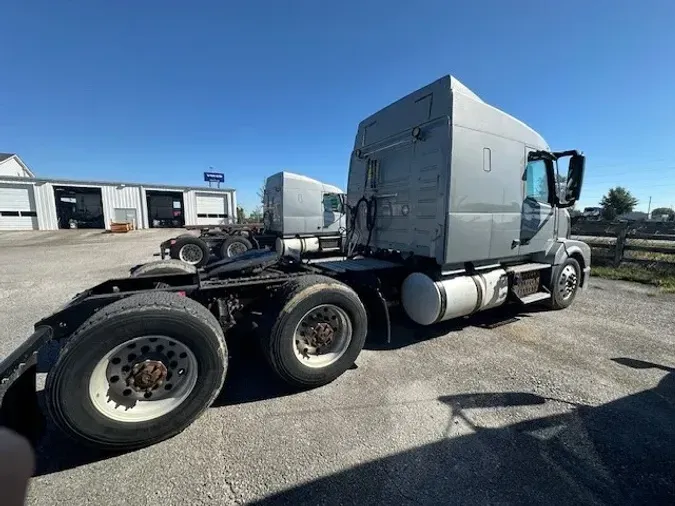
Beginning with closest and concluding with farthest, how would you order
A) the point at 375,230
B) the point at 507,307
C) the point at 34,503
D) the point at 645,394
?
the point at 34,503 → the point at 645,394 → the point at 375,230 → the point at 507,307

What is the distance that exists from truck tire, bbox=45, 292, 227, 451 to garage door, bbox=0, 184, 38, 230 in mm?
35311

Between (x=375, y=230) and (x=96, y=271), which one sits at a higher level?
(x=375, y=230)

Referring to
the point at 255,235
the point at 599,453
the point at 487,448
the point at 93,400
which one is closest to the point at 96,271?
the point at 255,235

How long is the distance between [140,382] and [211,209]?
34577 millimetres

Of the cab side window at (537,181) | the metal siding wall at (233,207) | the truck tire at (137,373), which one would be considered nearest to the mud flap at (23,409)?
the truck tire at (137,373)

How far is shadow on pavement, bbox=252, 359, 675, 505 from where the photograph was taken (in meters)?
1.92

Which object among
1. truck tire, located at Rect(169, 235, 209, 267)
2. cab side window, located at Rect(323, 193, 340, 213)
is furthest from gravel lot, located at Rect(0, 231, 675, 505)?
cab side window, located at Rect(323, 193, 340, 213)

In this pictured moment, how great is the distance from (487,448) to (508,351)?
6.65 ft

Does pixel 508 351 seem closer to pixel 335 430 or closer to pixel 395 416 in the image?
pixel 395 416

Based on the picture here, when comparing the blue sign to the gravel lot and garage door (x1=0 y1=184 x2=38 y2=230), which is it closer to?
garage door (x1=0 y1=184 x2=38 y2=230)

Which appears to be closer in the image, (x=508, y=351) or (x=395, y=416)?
(x=395, y=416)

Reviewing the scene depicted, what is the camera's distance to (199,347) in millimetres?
2494

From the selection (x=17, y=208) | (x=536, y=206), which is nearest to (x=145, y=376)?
(x=536, y=206)

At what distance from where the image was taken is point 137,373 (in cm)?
241
